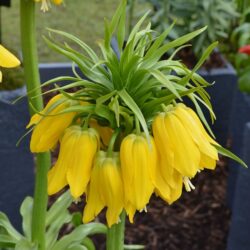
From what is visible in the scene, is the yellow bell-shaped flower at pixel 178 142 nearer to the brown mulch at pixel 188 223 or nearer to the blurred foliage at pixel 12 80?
the blurred foliage at pixel 12 80

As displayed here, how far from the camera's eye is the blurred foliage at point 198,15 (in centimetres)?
259

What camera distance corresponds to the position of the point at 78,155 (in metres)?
0.91

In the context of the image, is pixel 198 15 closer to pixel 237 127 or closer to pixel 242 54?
pixel 242 54

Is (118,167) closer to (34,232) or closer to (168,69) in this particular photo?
(168,69)

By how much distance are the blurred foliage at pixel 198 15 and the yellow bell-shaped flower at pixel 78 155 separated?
67.6 inches

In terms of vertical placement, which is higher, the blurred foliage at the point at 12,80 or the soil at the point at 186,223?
the blurred foliage at the point at 12,80

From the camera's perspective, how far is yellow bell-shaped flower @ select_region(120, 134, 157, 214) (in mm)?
891

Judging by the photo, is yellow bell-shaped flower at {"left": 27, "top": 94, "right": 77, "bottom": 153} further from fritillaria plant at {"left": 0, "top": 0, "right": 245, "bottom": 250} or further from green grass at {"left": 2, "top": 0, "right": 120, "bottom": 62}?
green grass at {"left": 2, "top": 0, "right": 120, "bottom": 62}

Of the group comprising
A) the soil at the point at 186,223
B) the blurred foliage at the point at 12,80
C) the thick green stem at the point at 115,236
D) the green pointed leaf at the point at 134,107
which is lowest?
the soil at the point at 186,223

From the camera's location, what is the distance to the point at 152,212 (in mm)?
2406

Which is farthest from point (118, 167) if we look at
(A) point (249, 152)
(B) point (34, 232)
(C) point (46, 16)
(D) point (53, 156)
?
(C) point (46, 16)

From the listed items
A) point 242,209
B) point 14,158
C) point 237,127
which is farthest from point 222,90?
point 14,158

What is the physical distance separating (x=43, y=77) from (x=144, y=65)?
66.6 inches

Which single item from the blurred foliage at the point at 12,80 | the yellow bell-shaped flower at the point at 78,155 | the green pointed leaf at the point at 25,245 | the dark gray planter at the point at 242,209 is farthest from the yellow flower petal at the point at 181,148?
the blurred foliage at the point at 12,80
